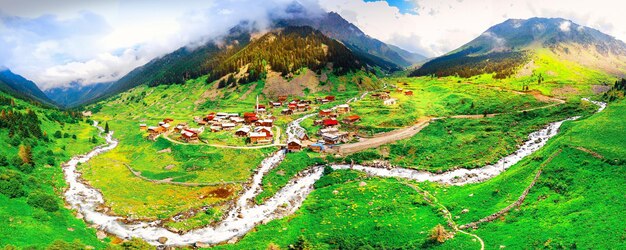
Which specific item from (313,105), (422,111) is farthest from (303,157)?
(313,105)

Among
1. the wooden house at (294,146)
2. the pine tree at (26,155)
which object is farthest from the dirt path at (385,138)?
the pine tree at (26,155)

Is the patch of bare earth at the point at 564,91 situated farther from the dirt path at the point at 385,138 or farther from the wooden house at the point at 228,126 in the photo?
the wooden house at the point at 228,126

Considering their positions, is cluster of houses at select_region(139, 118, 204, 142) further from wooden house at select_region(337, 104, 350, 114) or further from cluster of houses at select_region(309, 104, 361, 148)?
wooden house at select_region(337, 104, 350, 114)

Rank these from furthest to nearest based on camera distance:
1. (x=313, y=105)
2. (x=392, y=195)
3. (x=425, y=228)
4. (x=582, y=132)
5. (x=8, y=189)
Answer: (x=313, y=105), (x=582, y=132), (x=392, y=195), (x=8, y=189), (x=425, y=228)

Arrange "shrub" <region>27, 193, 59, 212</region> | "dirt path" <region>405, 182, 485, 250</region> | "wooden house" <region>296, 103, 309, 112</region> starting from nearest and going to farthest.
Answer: "dirt path" <region>405, 182, 485, 250</region>, "shrub" <region>27, 193, 59, 212</region>, "wooden house" <region>296, 103, 309, 112</region>

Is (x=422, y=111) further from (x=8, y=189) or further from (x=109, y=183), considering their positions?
(x=8, y=189)

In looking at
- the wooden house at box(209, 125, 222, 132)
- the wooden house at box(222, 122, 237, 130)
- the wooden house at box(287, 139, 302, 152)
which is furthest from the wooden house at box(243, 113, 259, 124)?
the wooden house at box(287, 139, 302, 152)
